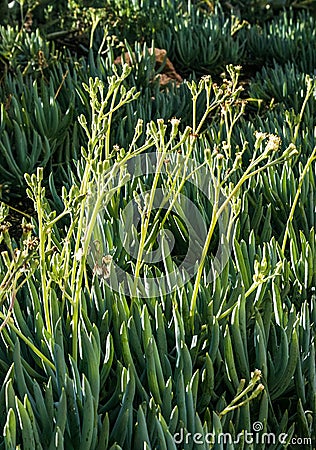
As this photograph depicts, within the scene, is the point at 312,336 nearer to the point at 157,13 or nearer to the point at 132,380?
the point at 132,380

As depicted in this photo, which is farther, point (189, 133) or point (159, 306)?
point (189, 133)

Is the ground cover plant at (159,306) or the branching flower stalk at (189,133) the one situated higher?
the branching flower stalk at (189,133)

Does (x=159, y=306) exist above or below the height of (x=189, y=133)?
Answer: below

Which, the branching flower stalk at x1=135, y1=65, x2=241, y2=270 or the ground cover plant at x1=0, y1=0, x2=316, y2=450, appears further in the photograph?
the branching flower stalk at x1=135, y1=65, x2=241, y2=270

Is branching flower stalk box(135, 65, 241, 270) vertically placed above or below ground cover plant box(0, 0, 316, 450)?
above

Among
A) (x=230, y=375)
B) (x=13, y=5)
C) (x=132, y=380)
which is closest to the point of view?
(x=132, y=380)

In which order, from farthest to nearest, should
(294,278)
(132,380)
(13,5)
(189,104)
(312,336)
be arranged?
1. (13,5)
2. (189,104)
3. (294,278)
4. (312,336)
5. (132,380)

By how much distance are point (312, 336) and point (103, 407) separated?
0.47 m

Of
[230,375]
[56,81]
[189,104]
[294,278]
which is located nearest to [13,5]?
[56,81]

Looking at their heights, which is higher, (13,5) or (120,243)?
(13,5)

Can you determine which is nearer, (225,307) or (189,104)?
(225,307)

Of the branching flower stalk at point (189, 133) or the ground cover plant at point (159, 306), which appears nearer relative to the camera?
the ground cover plant at point (159, 306)

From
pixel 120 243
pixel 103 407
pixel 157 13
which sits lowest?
pixel 103 407

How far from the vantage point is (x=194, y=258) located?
6.42ft
